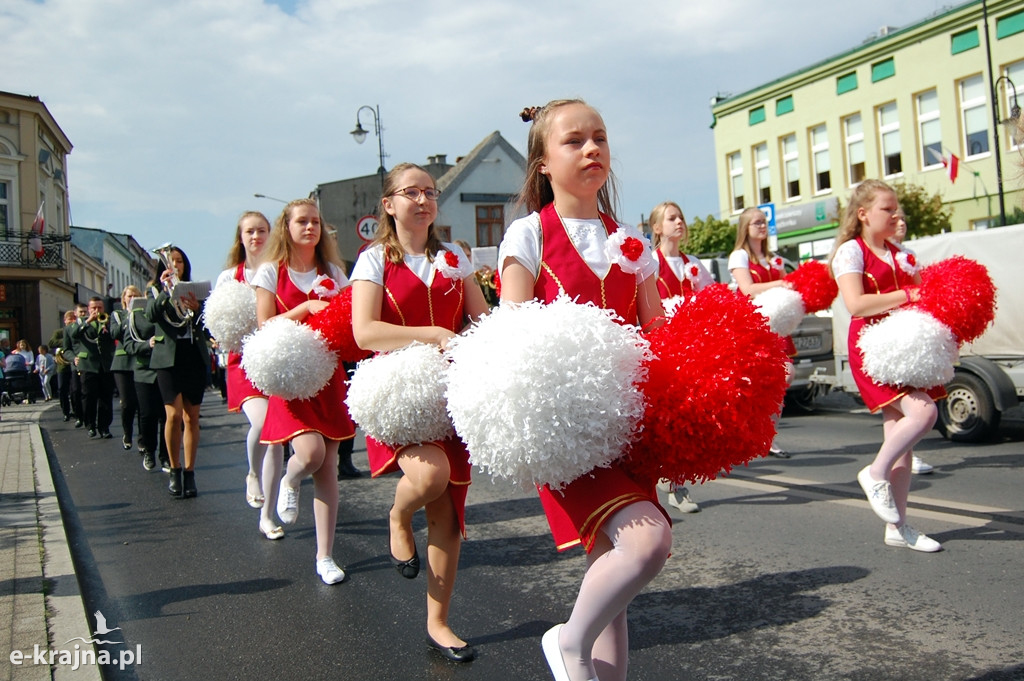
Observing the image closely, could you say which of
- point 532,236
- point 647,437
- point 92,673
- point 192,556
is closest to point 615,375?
point 647,437

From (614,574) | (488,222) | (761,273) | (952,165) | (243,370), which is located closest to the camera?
(614,574)

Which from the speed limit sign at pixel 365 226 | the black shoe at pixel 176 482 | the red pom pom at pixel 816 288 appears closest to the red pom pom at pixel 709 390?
the red pom pom at pixel 816 288

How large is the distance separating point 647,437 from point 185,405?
5.87 metres

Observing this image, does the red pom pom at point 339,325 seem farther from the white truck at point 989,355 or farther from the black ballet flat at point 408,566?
the white truck at point 989,355

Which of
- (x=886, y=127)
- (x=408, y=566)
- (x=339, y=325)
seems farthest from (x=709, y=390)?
(x=886, y=127)

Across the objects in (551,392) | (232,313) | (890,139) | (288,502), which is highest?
(890,139)

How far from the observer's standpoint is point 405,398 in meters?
3.39

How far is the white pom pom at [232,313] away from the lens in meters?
6.02

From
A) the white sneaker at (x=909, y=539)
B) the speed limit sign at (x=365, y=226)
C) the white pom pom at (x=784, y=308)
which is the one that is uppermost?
the speed limit sign at (x=365, y=226)

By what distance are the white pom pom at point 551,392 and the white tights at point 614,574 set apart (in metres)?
0.19

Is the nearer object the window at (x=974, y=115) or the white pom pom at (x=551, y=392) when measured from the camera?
the white pom pom at (x=551, y=392)

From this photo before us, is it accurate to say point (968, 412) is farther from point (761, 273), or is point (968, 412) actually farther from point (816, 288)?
point (816, 288)

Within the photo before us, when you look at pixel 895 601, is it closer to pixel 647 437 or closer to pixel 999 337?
pixel 647 437

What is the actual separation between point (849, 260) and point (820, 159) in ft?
98.0
